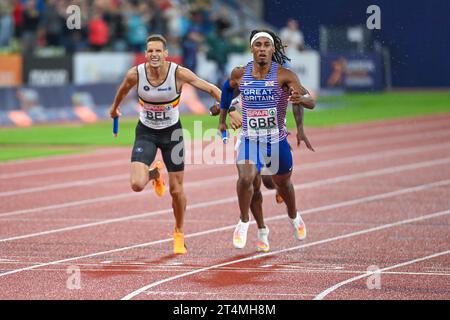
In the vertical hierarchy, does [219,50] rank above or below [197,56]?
above

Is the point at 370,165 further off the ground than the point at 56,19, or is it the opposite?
the point at 56,19

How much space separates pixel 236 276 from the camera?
10172mm

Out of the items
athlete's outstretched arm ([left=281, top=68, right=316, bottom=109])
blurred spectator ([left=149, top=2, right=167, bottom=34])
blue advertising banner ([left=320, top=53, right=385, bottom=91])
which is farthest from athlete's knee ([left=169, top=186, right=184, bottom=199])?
blue advertising banner ([left=320, top=53, right=385, bottom=91])

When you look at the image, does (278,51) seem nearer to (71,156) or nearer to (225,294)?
(225,294)

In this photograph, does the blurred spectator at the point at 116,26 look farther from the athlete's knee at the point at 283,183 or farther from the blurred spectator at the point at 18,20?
the athlete's knee at the point at 283,183

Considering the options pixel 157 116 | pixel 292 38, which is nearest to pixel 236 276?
pixel 157 116

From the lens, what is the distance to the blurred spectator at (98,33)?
3125cm

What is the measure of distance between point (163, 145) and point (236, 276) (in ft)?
6.56

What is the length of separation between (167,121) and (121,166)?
855cm

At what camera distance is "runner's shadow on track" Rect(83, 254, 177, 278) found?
10.3 metres

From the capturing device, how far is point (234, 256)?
11.4 metres
